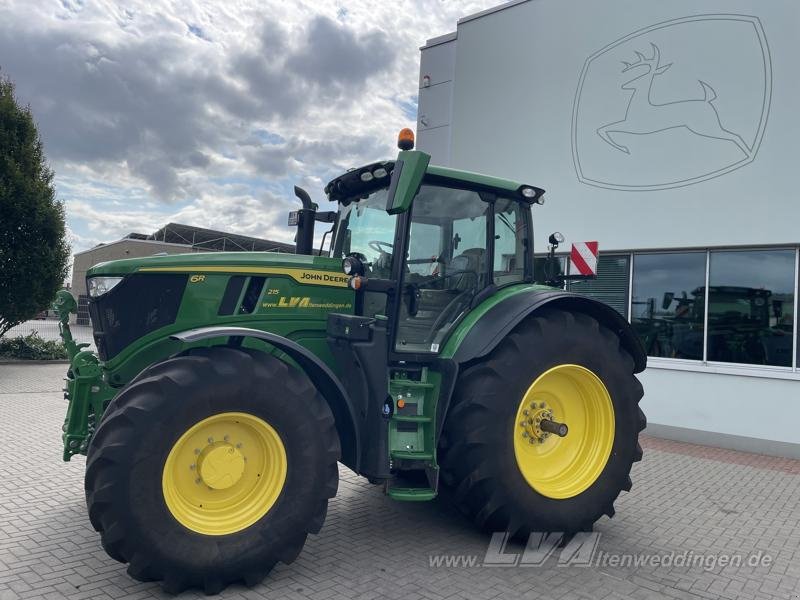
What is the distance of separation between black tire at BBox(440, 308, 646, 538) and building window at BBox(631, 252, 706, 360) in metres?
3.92

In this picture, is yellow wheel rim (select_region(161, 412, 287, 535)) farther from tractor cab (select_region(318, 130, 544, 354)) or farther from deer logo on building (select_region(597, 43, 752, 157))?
deer logo on building (select_region(597, 43, 752, 157))

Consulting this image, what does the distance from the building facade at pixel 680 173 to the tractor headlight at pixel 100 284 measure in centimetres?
663

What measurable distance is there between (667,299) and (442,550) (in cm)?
545

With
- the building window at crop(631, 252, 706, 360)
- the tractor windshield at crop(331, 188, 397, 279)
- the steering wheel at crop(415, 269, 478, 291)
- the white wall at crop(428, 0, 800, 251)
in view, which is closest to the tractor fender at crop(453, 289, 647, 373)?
the steering wheel at crop(415, 269, 478, 291)

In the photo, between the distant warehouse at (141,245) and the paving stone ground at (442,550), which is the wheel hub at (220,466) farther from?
the distant warehouse at (141,245)

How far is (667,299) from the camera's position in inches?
317

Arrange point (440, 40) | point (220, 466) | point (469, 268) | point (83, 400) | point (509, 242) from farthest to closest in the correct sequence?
point (440, 40), point (509, 242), point (469, 268), point (83, 400), point (220, 466)

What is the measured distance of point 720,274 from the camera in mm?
7562

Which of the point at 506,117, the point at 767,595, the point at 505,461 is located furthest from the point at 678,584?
the point at 506,117

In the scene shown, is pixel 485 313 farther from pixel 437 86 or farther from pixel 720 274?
pixel 437 86

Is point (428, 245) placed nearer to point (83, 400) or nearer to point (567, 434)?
point (567, 434)

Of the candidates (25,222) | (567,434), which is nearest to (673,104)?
(567,434)

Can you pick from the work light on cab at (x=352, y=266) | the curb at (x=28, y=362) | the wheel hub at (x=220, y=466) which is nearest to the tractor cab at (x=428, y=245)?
the work light on cab at (x=352, y=266)

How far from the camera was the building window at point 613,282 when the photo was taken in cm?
844
